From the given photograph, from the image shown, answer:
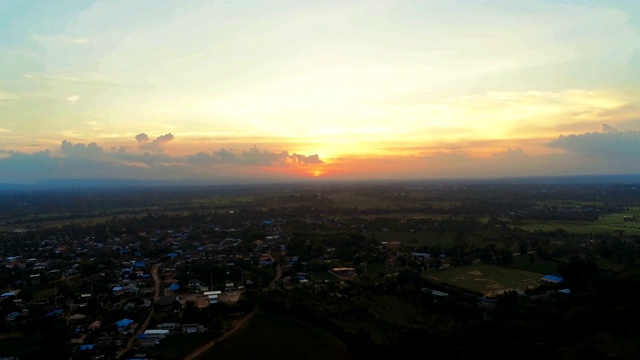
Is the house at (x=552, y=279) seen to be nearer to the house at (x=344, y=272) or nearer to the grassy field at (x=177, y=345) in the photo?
the house at (x=344, y=272)

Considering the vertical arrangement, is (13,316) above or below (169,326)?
above

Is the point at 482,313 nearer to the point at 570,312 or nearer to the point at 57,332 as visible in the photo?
the point at 570,312

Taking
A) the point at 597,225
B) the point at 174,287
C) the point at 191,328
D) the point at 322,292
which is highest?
the point at 597,225

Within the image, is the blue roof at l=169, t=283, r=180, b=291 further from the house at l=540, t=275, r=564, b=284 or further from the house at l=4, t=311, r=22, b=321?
the house at l=540, t=275, r=564, b=284

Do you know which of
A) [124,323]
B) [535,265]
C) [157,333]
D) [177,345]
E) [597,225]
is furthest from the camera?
[597,225]

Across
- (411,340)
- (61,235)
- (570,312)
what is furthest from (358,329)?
(61,235)

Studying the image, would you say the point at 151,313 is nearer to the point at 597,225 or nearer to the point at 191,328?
the point at 191,328

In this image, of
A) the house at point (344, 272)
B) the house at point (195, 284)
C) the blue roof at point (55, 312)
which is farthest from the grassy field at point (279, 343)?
the blue roof at point (55, 312)

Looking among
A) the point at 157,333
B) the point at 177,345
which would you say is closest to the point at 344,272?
the point at 157,333
